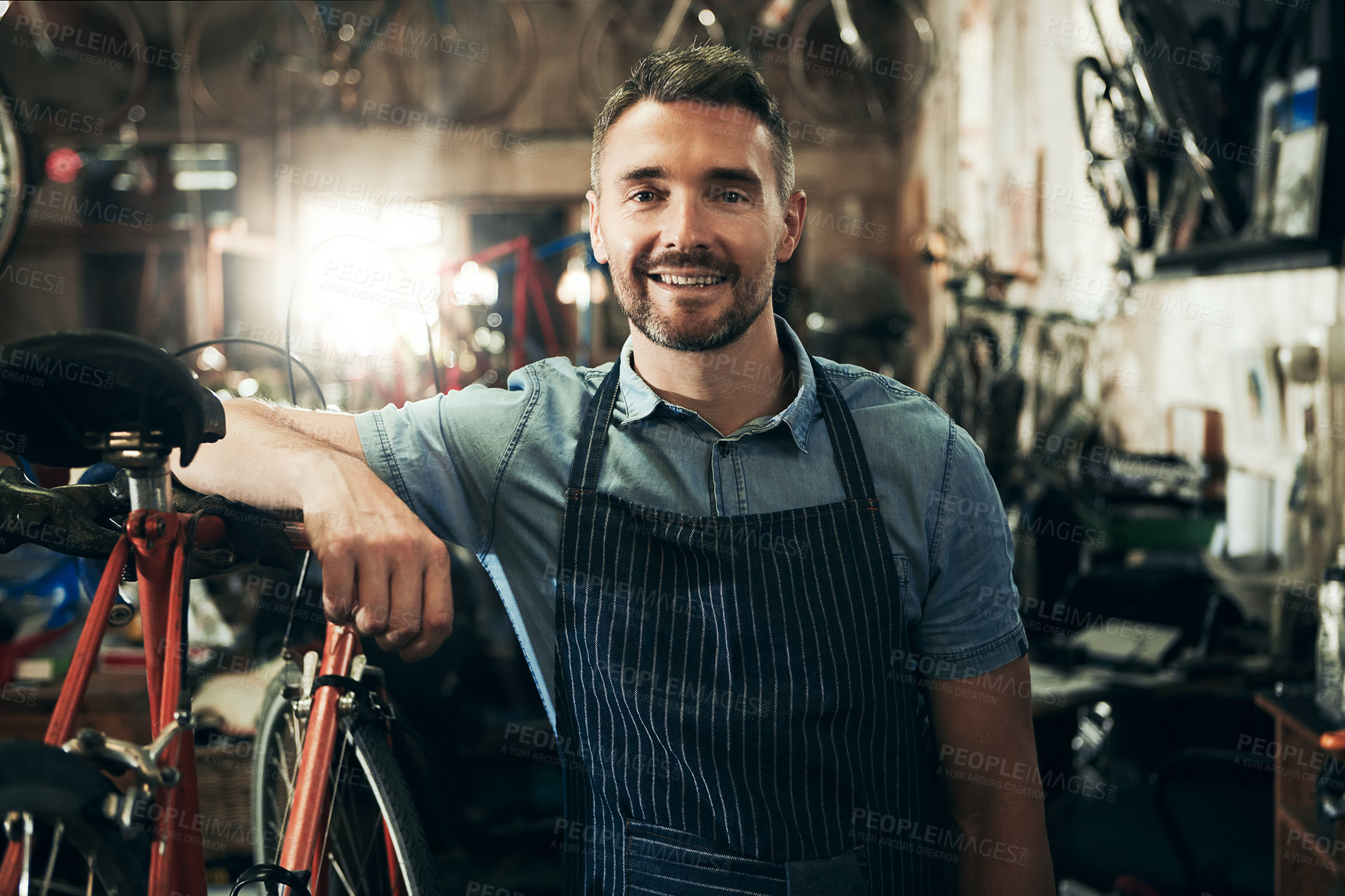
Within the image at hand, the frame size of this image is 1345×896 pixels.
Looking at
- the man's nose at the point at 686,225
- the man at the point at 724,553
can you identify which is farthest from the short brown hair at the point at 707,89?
the man's nose at the point at 686,225

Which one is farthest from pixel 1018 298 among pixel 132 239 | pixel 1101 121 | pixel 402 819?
pixel 132 239

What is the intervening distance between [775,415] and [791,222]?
32 centimetres

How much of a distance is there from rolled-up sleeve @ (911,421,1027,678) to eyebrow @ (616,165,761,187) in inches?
18.7

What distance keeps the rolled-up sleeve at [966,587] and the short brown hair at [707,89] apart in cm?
50

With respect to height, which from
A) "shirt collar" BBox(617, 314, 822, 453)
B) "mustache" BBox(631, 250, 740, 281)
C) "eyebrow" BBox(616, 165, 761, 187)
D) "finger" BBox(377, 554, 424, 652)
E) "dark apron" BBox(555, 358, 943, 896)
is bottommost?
"dark apron" BBox(555, 358, 943, 896)

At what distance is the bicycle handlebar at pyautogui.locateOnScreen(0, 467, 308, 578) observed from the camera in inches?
39.2

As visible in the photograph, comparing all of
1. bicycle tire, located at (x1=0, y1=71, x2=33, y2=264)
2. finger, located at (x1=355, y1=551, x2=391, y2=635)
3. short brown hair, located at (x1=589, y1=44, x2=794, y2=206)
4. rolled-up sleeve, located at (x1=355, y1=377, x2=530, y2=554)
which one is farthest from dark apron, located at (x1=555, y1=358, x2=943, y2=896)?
bicycle tire, located at (x1=0, y1=71, x2=33, y2=264)

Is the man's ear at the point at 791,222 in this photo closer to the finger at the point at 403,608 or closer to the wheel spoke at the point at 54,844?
the finger at the point at 403,608

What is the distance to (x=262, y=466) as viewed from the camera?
120cm

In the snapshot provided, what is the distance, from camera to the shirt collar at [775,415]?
4.66 ft

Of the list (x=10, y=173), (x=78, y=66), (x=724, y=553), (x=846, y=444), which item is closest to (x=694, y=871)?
(x=724, y=553)

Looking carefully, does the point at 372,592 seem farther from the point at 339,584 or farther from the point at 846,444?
the point at 846,444

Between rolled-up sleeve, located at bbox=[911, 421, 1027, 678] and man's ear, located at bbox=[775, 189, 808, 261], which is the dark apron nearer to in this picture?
rolled-up sleeve, located at bbox=[911, 421, 1027, 678]

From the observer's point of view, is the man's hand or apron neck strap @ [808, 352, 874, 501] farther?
apron neck strap @ [808, 352, 874, 501]
